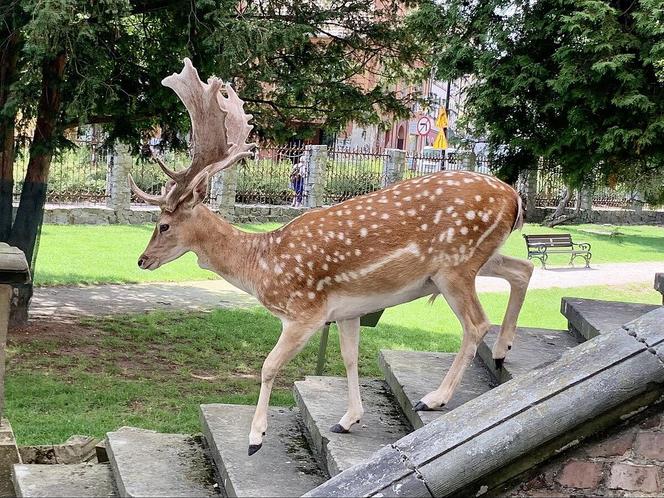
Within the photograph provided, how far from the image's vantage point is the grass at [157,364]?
28.1 feet

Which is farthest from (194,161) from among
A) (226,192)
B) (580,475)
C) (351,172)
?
(351,172)

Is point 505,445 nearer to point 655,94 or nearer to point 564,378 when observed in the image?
point 564,378

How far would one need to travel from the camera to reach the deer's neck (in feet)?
19.9

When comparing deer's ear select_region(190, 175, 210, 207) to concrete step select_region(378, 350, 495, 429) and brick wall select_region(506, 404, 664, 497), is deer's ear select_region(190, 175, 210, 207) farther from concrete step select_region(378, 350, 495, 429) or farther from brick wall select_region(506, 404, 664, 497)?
brick wall select_region(506, 404, 664, 497)

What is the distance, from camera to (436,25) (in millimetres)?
10617

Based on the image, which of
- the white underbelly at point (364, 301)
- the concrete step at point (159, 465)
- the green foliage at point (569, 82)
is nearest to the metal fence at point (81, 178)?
the green foliage at point (569, 82)

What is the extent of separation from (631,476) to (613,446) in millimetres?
166

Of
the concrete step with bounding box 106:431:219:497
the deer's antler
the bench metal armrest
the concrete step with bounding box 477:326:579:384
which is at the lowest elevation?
the bench metal armrest

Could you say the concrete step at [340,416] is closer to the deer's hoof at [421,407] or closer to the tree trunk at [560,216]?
the deer's hoof at [421,407]

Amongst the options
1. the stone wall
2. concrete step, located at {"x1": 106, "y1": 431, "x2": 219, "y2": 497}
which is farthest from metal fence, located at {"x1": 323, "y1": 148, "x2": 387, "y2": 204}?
concrete step, located at {"x1": 106, "y1": 431, "x2": 219, "y2": 497}

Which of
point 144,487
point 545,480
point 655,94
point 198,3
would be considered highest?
point 198,3

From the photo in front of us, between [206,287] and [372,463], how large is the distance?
11.8m

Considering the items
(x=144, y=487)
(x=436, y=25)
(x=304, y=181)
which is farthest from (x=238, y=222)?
(x=144, y=487)

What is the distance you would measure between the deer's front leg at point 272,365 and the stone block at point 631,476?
1844 mm
